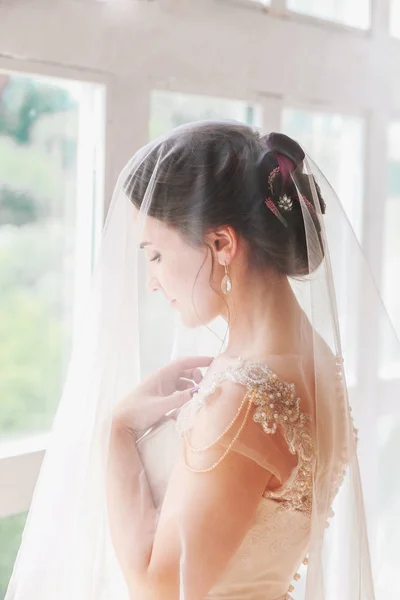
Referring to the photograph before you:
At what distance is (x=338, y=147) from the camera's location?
5.53 feet

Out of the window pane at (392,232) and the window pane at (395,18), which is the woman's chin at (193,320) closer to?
the window pane at (392,232)

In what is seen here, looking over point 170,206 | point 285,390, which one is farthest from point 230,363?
point 170,206

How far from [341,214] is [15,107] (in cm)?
50

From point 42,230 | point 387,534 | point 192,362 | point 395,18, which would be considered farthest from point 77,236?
point 395,18

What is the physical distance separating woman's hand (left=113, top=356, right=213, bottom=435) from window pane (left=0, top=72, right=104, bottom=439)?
0.36m

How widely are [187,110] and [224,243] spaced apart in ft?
1.73

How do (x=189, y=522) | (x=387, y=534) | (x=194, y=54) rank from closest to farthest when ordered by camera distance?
(x=189, y=522)
(x=387, y=534)
(x=194, y=54)

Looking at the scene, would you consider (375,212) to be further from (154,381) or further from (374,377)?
(154,381)

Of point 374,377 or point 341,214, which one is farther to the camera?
point 374,377

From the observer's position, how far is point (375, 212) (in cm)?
174

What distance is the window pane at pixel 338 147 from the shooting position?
62.1 inches

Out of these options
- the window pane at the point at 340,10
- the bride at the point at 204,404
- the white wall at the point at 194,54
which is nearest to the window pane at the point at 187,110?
the white wall at the point at 194,54

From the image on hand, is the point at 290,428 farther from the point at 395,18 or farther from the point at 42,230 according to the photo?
the point at 395,18

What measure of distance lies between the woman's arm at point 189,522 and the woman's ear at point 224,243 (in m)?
0.15
